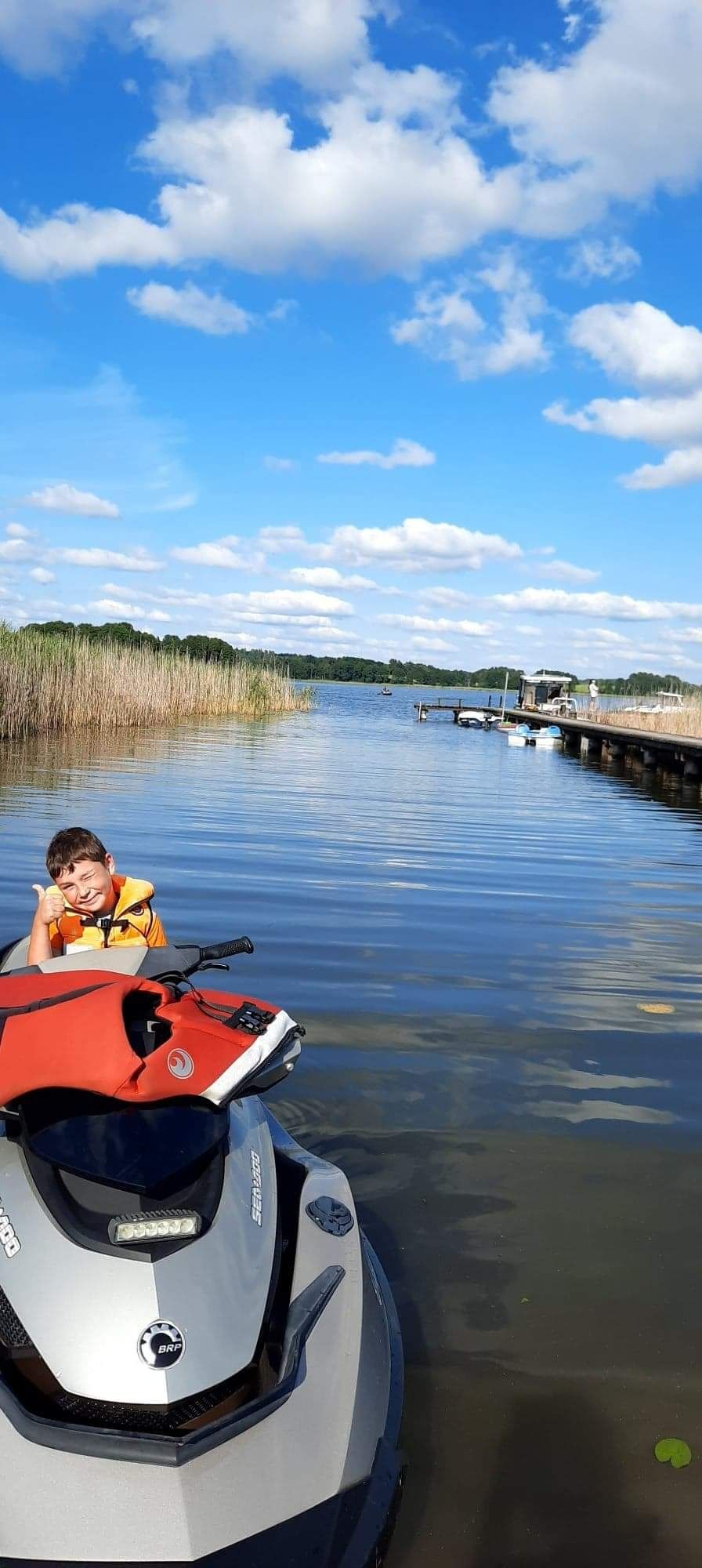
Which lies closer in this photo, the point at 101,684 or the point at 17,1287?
the point at 17,1287

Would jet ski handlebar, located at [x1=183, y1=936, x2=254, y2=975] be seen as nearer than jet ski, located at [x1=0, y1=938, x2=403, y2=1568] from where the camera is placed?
No

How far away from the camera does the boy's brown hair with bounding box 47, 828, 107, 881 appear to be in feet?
12.3

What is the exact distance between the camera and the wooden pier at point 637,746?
87.9 ft

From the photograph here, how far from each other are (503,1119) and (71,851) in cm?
218

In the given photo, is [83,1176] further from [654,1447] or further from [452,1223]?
[452,1223]

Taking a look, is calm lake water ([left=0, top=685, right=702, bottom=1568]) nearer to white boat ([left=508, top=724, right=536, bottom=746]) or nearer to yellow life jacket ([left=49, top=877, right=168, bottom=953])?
yellow life jacket ([left=49, top=877, right=168, bottom=953])

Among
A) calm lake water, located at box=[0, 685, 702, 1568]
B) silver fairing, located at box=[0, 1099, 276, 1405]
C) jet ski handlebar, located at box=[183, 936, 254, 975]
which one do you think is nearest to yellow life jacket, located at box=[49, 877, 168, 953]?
jet ski handlebar, located at box=[183, 936, 254, 975]

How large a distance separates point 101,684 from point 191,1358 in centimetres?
2650

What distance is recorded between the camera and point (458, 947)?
25.6ft

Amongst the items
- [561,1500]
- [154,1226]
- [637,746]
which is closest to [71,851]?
[154,1226]

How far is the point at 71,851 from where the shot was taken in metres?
3.74

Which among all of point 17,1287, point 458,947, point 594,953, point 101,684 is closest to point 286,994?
point 458,947

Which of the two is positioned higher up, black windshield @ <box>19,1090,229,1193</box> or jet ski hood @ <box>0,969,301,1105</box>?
jet ski hood @ <box>0,969,301,1105</box>

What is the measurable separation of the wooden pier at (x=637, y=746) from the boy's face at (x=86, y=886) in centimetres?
2331
